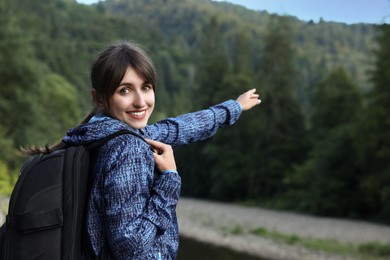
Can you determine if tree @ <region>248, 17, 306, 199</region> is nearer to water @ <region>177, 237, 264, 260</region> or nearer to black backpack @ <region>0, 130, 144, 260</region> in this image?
water @ <region>177, 237, 264, 260</region>

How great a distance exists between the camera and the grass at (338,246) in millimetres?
20531

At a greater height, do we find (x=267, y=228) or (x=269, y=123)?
(x=269, y=123)

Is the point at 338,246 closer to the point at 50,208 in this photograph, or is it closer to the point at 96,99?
the point at 96,99

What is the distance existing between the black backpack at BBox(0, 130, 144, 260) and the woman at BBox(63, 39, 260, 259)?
0.04 m

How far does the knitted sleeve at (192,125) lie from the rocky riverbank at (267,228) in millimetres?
18342

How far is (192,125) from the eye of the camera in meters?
2.32

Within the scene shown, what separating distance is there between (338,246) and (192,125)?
836 inches

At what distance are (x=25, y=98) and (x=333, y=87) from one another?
1829cm

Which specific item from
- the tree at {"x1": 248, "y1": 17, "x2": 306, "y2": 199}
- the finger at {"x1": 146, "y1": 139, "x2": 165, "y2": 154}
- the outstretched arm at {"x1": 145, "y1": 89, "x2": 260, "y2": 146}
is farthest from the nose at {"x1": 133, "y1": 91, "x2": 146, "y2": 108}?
the tree at {"x1": 248, "y1": 17, "x2": 306, "y2": 199}

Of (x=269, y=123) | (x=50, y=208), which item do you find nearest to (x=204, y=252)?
(x=50, y=208)

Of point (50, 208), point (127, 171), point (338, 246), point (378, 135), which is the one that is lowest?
point (338, 246)

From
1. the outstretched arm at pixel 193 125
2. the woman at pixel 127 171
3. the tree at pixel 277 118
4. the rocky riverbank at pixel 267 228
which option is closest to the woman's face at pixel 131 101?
the woman at pixel 127 171

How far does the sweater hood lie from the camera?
1.71 meters

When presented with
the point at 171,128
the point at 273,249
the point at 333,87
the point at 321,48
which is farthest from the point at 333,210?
the point at 321,48
